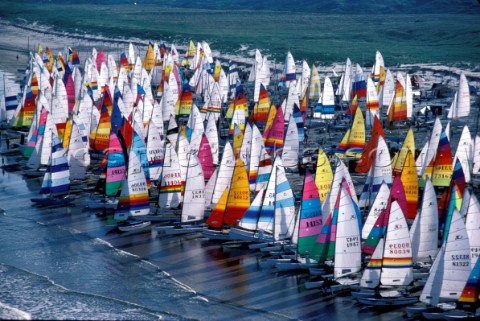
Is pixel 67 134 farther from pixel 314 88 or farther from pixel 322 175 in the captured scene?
pixel 314 88

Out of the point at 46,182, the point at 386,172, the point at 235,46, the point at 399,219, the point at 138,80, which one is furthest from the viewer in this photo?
the point at 235,46

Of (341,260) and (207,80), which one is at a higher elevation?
(207,80)

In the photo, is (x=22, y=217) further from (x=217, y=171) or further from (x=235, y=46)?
(x=235, y=46)

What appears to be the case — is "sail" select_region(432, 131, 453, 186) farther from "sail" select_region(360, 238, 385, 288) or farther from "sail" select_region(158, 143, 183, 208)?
"sail" select_region(158, 143, 183, 208)

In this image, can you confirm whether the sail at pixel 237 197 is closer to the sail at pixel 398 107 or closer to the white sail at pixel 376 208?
the white sail at pixel 376 208

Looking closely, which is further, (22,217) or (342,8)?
(342,8)

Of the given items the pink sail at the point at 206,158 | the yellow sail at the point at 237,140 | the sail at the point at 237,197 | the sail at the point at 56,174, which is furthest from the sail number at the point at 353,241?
the sail at the point at 56,174

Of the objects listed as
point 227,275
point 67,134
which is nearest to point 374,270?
point 227,275

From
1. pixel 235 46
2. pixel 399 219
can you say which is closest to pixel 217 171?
pixel 399 219
